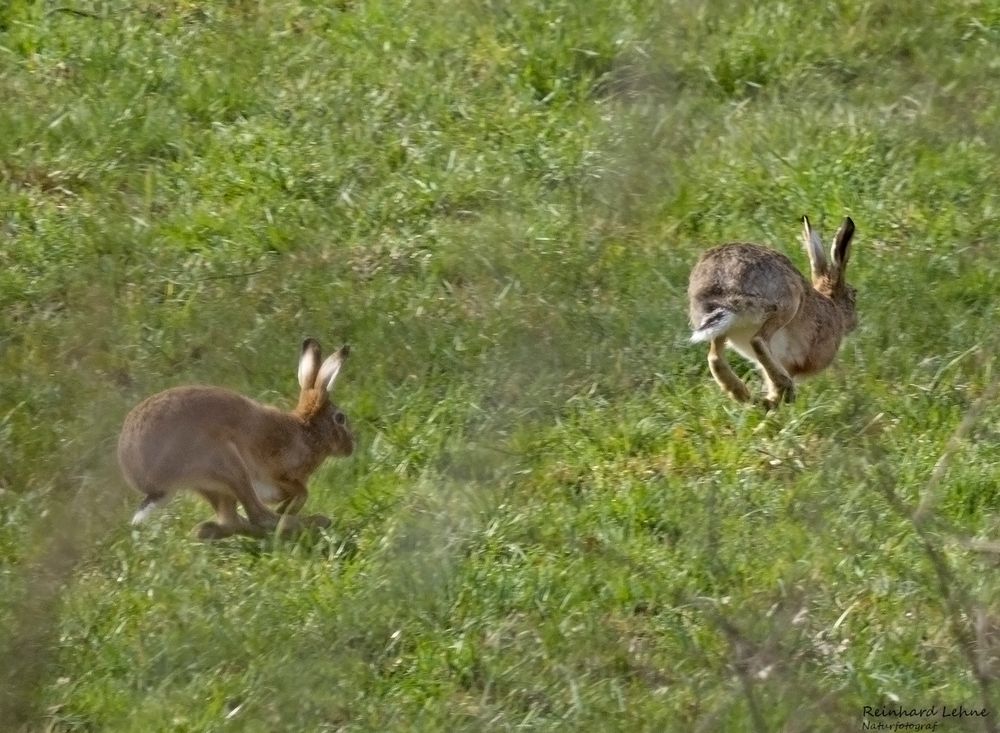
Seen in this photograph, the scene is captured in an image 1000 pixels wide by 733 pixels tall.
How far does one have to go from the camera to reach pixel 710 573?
607 cm

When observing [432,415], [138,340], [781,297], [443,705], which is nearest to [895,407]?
[781,297]

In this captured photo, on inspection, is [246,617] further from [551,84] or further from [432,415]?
[551,84]

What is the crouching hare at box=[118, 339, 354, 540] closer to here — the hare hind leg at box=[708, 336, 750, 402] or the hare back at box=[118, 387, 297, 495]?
the hare back at box=[118, 387, 297, 495]

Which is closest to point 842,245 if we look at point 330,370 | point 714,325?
point 714,325

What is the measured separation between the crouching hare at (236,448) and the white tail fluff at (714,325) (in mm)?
1289

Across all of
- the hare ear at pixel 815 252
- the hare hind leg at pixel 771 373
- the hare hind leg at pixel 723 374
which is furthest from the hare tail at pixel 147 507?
the hare ear at pixel 815 252

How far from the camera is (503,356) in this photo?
7.39m

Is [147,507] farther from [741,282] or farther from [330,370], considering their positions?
[741,282]

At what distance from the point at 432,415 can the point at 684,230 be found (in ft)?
5.60

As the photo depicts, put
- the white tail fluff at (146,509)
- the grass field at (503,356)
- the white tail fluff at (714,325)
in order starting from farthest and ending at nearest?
1. the white tail fluff at (714,325)
2. the white tail fluff at (146,509)
3. the grass field at (503,356)

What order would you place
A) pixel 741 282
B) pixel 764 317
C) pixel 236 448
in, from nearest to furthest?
1. pixel 236 448
2. pixel 741 282
3. pixel 764 317

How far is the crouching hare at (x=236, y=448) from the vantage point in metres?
6.34
